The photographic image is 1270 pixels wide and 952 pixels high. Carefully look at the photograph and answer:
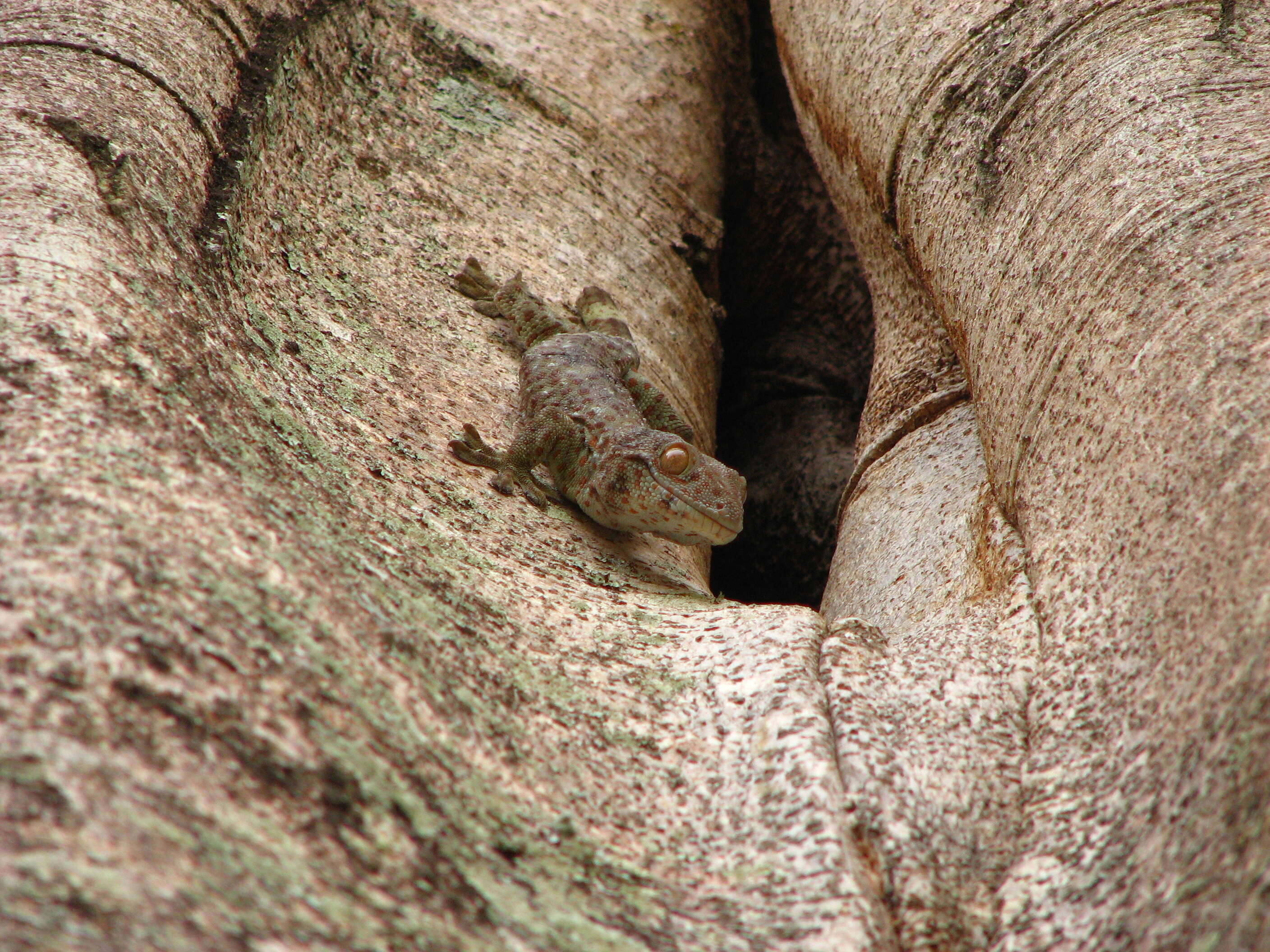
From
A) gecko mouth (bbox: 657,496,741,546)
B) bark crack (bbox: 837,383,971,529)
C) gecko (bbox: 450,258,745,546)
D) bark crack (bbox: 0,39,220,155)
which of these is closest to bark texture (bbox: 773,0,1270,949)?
bark crack (bbox: 837,383,971,529)

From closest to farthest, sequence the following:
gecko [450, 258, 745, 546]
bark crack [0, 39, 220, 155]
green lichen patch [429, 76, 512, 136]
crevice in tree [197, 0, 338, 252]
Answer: crevice in tree [197, 0, 338, 252] < bark crack [0, 39, 220, 155] < gecko [450, 258, 745, 546] < green lichen patch [429, 76, 512, 136]

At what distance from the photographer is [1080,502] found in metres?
2.34

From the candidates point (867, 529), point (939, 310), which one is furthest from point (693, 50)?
point (867, 529)

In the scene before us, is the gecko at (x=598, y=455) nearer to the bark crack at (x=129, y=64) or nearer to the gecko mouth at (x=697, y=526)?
the gecko mouth at (x=697, y=526)

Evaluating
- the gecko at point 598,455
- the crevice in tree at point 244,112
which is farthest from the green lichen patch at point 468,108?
the gecko at point 598,455

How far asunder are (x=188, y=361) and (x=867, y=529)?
2.23 meters

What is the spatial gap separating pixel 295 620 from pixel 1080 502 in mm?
1729

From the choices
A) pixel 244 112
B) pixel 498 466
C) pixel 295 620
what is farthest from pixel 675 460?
pixel 244 112

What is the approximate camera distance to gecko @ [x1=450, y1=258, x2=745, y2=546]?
10.5 ft

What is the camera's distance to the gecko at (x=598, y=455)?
3.21 m

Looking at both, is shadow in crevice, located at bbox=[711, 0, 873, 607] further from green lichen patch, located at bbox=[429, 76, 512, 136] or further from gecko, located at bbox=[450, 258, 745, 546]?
green lichen patch, located at bbox=[429, 76, 512, 136]

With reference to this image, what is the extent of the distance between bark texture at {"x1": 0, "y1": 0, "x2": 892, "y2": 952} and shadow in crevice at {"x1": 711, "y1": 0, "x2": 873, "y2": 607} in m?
1.46

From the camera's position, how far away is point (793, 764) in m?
1.96

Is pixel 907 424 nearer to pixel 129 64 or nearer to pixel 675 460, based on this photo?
pixel 675 460
